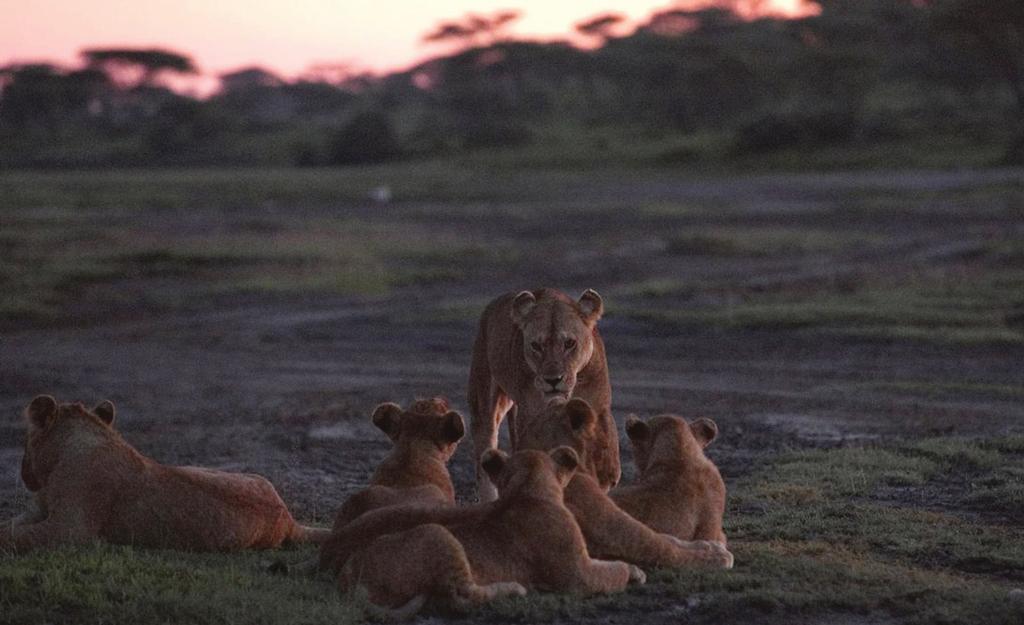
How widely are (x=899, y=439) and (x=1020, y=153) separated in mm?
31351

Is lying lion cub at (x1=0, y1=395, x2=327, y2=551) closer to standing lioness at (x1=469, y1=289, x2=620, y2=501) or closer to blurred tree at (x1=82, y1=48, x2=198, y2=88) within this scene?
standing lioness at (x1=469, y1=289, x2=620, y2=501)

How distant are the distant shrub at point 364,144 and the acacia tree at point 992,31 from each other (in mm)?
19892

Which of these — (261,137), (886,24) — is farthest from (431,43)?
(886,24)

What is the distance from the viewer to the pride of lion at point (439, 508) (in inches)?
236

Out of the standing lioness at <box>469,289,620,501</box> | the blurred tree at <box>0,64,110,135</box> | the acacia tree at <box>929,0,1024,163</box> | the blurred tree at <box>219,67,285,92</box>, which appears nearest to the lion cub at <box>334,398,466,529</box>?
the standing lioness at <box>469,289,620,501</box>

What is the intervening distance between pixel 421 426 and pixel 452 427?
15 cm

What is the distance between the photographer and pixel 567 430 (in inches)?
280

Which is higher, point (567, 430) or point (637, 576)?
point (567, 430)

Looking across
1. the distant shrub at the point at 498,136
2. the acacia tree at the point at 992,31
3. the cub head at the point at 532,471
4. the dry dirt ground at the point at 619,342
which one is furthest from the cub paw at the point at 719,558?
the distant shrub at the point at 498,136

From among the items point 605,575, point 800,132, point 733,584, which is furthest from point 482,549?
point 800,132

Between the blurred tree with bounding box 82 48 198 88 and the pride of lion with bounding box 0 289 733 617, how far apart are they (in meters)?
68.8

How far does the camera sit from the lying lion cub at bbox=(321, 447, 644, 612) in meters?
5.87

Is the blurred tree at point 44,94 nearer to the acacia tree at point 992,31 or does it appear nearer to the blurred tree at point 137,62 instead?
the blurred tree at point 137,62

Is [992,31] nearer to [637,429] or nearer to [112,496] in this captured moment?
[637,429]
